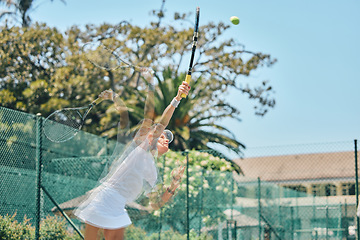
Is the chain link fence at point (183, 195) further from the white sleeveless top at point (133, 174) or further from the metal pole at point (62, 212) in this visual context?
the white sleeveless top at point (133, 174)

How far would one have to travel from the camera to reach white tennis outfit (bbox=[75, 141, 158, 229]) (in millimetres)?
4422

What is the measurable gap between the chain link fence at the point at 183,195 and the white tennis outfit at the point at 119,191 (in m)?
1.45

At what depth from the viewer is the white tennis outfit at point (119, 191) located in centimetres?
442

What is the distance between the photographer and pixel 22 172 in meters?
7.59

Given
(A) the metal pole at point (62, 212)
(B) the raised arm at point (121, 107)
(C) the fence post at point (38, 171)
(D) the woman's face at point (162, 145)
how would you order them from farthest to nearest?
(A) the metal pole at point (62, 212) → (C) the fence post at point (38, 171) → (B) the raised arm at point (121, 107) → (D) the woman's face at point (162, 145)

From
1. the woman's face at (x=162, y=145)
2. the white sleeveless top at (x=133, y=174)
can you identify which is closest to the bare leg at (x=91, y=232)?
the white sleeveless top at (x=133, y=174)

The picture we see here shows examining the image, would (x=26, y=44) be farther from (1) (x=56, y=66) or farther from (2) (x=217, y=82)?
(2) (x=217, y=82)

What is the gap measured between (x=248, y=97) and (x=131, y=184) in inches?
572

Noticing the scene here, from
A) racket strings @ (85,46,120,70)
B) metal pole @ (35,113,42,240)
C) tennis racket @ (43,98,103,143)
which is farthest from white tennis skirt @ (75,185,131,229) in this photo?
metal pole @ (35,113,42,240)

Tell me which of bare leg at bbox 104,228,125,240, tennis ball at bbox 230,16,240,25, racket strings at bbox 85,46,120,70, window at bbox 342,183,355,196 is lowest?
A: bare leg at bbox 104,228,125,240

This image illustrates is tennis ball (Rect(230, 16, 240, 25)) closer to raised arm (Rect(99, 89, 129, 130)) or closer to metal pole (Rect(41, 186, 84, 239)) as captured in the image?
raised arm (Rect(99, 89, 129, 130))

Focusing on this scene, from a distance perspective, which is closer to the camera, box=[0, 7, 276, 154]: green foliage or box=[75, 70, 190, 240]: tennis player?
box=[75, 70, 190, 240]: tennis player

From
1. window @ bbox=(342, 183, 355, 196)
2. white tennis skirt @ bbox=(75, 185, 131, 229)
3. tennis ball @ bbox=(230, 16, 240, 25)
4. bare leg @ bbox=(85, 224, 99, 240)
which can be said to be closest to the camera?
white tennis skirt @ bbox=(75, 185, 131, 229)

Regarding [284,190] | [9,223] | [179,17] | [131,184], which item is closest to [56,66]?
[179,17]
